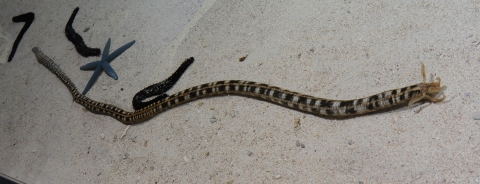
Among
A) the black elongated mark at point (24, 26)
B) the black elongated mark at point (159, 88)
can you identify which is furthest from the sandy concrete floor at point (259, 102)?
the black elongated mark at point (24, 26)

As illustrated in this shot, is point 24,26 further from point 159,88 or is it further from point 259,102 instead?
point 259,102

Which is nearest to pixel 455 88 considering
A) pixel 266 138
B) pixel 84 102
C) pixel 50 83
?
pixel 266 138

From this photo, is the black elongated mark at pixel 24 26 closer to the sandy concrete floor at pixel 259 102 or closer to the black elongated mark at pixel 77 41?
the sandy concrete floor at pixel 259 102

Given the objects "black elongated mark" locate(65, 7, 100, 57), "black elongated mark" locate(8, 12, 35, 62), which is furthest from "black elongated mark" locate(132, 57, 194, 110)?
"black elongated mark" locate(8, 12, 35, 62)

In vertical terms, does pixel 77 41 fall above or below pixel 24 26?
below

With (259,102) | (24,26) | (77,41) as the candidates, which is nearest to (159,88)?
(259,102)
